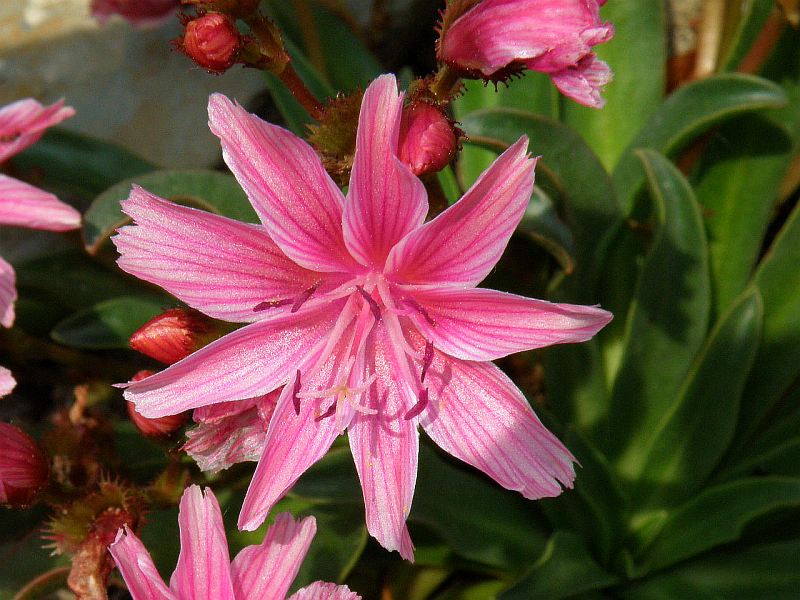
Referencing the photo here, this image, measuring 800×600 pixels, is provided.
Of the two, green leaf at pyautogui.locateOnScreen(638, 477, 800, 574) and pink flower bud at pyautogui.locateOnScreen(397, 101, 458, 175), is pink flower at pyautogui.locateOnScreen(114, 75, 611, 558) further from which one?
green leaf at pyautogui.locateOnScreen(638, 477, 800, 574)

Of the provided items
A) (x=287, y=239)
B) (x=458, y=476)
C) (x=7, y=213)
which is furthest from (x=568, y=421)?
(x=7, y=213)

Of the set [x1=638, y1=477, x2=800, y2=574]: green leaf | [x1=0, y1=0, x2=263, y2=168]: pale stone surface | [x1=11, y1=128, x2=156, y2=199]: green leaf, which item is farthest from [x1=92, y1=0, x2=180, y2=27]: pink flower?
[x1=638, y1=477, x2=800, y2=574]: green leaf

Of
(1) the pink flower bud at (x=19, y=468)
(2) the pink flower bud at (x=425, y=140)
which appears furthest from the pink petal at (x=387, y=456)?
(1) the pink flower bud at (x=19, y=468)

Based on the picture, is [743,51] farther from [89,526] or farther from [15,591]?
[15,591]

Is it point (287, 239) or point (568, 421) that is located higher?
point (287, 239)

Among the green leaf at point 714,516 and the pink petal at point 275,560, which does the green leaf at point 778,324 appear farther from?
the pink petal at point 275,560

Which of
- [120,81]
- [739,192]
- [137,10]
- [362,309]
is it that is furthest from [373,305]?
[120,81]
